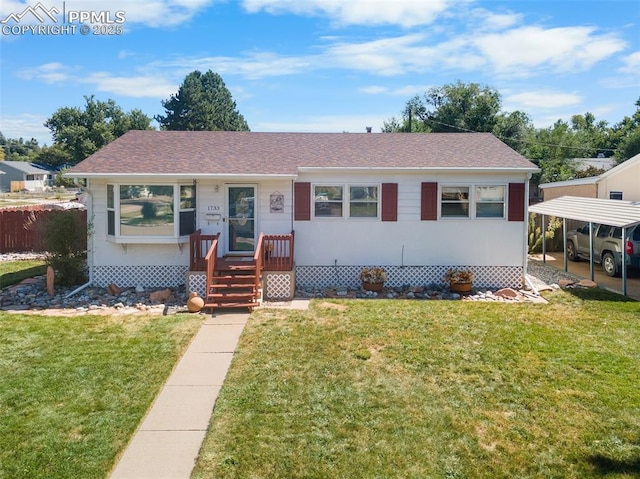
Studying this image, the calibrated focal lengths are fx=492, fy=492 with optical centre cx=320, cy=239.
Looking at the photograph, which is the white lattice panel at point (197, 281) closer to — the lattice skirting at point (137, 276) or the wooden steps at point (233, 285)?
the wooden steps at point (233, 285)

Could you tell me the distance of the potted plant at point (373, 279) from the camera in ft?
39.6

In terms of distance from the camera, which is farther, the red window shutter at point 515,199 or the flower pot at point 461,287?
the red window shutter at point 515,199

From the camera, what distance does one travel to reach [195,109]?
1961 inches

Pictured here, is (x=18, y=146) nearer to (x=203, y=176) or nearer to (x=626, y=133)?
(x=626, y=133)

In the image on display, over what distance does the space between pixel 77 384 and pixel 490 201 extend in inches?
399

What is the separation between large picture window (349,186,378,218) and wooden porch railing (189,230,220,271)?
3.46 meters

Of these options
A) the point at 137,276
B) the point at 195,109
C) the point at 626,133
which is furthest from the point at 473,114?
the point at 137,276

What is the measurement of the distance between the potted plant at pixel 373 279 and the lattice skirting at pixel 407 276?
454mm

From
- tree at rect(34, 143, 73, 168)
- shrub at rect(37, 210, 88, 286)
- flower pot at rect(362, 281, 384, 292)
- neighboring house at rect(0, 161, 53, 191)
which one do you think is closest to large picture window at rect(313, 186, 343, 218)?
flower pot at rect(362, 281, 384, 292)

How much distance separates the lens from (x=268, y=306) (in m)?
10.7

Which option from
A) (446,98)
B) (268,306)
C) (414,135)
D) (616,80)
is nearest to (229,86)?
(446,98)

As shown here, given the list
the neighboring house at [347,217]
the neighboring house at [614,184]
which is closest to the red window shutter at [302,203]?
the neighboring house at [347,217]

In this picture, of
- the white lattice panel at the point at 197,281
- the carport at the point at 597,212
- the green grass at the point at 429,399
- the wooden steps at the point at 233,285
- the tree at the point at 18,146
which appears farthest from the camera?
the tree at the point at 18,146

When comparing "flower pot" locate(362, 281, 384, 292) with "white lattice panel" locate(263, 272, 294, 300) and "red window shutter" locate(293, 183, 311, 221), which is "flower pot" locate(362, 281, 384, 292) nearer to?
"white lattice panel" locate(263, 272, 294, 300)
